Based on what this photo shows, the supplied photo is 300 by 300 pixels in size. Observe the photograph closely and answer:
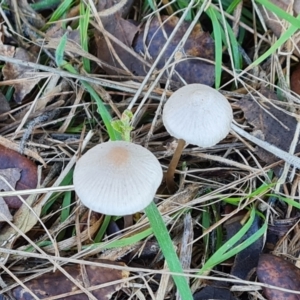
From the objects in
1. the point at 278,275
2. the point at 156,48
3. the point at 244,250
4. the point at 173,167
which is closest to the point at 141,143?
the point at 173,167

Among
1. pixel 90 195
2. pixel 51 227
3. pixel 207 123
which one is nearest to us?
pixel 90 195

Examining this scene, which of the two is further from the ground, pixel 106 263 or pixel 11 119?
pixel 11 119

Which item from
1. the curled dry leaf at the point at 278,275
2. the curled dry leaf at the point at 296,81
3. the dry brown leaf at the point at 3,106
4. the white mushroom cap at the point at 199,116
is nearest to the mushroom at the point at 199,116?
the white mushroom cap at the point at 199,116

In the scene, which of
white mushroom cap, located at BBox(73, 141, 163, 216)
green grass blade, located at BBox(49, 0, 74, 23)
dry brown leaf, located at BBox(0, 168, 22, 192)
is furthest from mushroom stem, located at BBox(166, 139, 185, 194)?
green grass blade, located at BBox(49, 0, 74, 23)

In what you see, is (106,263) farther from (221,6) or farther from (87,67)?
(221,6)

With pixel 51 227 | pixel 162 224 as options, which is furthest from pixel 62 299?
pixel 162 224

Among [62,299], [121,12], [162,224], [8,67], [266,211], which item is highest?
[121,12]
